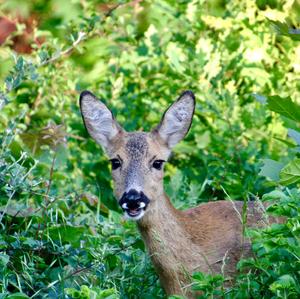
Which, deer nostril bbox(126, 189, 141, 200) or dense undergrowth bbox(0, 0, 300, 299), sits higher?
deer nostril bbox(126, 189, 141, 200)

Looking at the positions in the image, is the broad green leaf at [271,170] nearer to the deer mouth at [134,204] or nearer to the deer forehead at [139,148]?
the deer mouth at [134,204]

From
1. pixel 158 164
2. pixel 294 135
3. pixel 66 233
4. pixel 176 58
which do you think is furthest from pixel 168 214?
pixel 176 58

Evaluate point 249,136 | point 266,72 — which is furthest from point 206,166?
point 266,72

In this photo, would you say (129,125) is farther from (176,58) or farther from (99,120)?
(99,120)

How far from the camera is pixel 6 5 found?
33.3ft

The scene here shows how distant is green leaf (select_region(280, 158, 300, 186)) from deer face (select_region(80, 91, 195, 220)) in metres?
0.95

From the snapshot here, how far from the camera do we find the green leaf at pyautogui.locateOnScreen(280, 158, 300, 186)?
5.30 metres

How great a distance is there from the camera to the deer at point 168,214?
6.03 m

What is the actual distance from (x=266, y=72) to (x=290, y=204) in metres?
4.05

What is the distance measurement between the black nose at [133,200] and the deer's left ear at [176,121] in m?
0.64

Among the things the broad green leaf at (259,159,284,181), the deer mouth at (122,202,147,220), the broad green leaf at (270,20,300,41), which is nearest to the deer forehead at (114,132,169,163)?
the deer mouth at (122,202,147,220)

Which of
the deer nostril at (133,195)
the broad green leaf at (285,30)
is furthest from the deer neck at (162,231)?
the broad green leaf at (285,30)

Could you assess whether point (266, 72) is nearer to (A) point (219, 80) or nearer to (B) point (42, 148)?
(A) point (219, 80)

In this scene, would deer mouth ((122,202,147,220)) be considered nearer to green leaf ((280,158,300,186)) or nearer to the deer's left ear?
the deer's left ear
